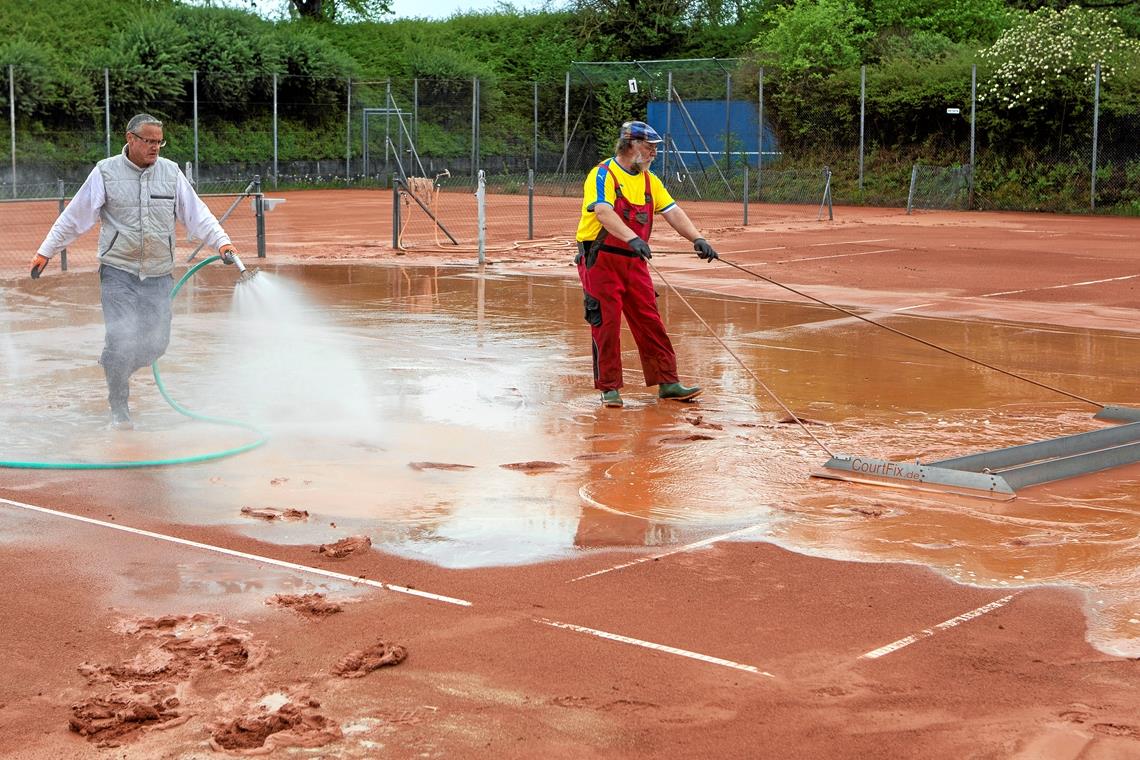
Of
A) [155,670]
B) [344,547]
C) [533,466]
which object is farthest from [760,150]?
[155,670]

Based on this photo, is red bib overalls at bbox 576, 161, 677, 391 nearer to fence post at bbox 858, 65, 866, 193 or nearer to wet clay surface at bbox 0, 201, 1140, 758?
wet clay surface at bbox 0, 201, 1140, 758

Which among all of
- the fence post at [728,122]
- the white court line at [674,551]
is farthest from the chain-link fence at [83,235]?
the fence post at [728,122]

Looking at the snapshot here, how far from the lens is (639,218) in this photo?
9625 millimetres

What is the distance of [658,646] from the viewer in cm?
480

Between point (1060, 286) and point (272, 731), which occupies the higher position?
point (1060, 286)

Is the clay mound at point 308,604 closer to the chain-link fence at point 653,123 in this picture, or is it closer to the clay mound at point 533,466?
the clay mound at point 533,466

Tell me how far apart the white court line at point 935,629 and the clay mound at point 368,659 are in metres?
1.57

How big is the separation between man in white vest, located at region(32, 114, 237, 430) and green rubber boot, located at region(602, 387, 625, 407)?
8.69 ft

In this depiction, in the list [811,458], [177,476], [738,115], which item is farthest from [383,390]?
[738,115]

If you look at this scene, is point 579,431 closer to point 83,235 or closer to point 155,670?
point 155,670

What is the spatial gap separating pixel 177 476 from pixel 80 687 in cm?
300

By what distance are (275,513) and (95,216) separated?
2973 millimetres

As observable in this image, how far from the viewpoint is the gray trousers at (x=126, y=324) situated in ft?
28.1

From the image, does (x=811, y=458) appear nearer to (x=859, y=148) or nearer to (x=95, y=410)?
(x=95, y=410)
